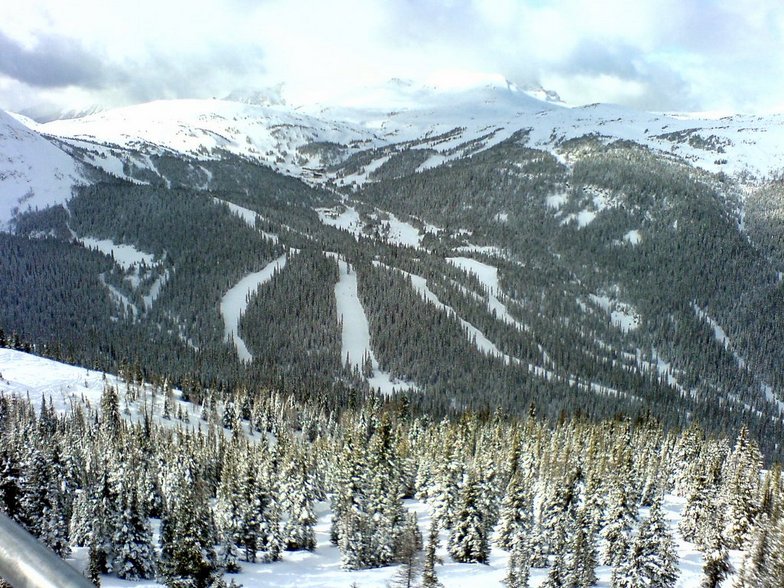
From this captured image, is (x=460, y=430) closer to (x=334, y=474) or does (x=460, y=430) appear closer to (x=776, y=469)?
(x=334, y=474)

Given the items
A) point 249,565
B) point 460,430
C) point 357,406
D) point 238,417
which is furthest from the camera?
point 357,406

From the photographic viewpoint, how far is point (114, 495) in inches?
2357

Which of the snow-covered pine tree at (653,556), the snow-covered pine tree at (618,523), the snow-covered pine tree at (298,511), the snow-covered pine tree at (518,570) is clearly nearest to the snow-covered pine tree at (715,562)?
the snow-covered pine tree at (653,556)

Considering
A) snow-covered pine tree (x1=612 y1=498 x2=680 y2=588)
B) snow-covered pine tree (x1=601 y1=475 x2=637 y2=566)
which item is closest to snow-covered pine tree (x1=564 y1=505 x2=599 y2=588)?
snow-covered pine tree (x1=601 y1=475 x2=637 y2=566)

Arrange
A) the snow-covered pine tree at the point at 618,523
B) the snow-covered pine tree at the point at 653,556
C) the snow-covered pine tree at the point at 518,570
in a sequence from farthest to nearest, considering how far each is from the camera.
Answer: the snow-covered pine tree at the point at 618,523 < the snow-covered pine tree at the point at 518,570 < the snow-covered pine tree at the point at 653,556

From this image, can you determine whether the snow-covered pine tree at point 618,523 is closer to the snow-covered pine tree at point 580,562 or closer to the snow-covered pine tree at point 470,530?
the snow-covered pine tree at point 580,562

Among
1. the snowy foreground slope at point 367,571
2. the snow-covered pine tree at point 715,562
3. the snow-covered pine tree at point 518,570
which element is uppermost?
the snow-covered pine tree at point 715,562

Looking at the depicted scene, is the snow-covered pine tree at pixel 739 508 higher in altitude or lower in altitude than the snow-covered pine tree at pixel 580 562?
higher

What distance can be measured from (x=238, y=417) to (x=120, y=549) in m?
86.0

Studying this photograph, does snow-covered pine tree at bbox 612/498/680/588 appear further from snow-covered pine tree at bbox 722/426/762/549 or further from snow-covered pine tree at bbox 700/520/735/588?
snow-covered pine tree at bbox 722/426/762/549

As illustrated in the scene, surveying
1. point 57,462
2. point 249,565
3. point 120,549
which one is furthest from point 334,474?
point 57,462

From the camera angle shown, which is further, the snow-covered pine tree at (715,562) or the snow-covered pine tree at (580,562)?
the snow-covered pine tree at (580,562)

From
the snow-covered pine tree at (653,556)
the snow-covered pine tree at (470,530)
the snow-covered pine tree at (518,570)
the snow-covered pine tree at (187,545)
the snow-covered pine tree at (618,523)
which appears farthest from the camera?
the snow-covered pine tree at (470,530)

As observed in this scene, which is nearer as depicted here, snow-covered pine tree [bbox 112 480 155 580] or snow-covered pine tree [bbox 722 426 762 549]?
snow-covered pine tree [bbox 112 480 155 580]
